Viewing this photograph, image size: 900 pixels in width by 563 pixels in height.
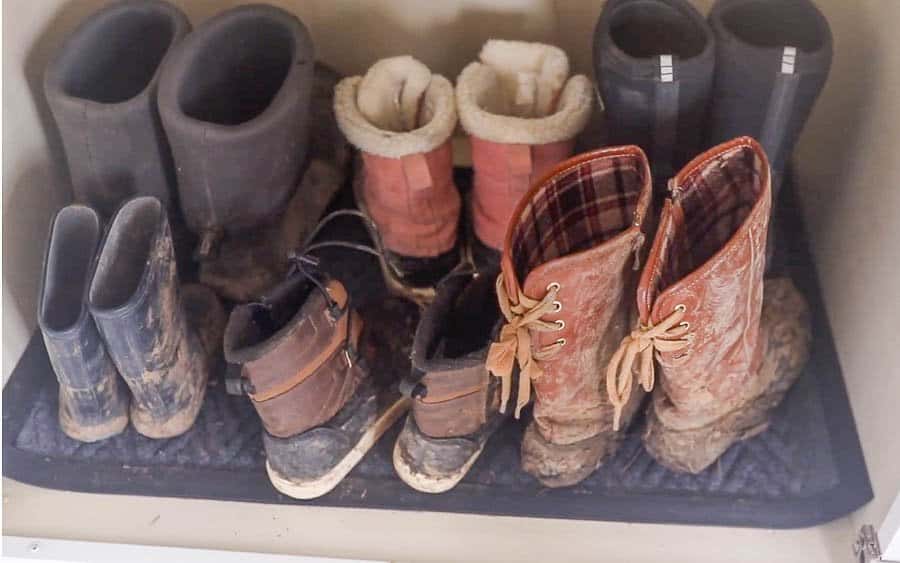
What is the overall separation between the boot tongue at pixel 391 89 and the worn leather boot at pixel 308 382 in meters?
0.24

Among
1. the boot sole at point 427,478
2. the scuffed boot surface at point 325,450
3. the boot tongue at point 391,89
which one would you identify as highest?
the boot tongue at point 391,89

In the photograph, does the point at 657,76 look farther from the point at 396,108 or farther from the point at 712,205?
the point at 396,108

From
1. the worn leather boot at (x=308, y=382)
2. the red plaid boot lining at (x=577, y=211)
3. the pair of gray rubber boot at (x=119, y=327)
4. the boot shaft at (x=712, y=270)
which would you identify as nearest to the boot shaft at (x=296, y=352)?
the worn leather boot at (x=308, y=382)

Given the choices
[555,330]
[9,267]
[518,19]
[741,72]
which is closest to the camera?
[555,330]

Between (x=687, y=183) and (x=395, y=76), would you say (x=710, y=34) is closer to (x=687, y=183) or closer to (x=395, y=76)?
(x=687, y=183)

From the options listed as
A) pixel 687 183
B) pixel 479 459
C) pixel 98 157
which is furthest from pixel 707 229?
pixel 98 157

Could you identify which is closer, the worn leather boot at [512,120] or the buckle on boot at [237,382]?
the buckle on boot at [237,382]

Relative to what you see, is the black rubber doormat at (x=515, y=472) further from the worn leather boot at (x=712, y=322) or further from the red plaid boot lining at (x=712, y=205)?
the red plaid boot lining at (x=712, y=205)

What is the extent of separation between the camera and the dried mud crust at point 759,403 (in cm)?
101

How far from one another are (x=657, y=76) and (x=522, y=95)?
215 mm

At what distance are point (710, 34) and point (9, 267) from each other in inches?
32.1

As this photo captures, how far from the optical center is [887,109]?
1.01 m

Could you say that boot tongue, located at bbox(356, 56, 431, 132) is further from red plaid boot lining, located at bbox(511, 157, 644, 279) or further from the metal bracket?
the metal bracket

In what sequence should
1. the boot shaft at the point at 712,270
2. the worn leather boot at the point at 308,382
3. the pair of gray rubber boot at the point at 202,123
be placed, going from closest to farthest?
the boot shaft at the point at 712,270 < the worn leather boot at the point at 308,382 < the pair of gray rubber boot at the point at 202,123
